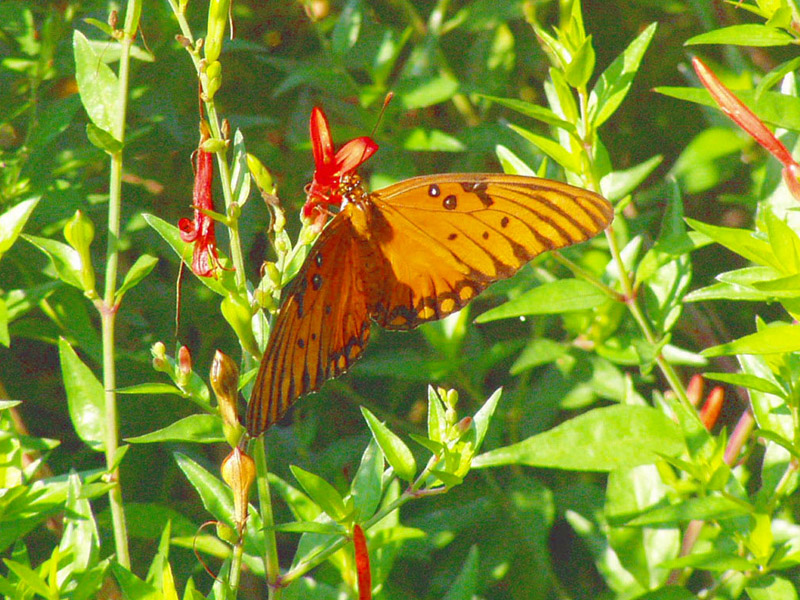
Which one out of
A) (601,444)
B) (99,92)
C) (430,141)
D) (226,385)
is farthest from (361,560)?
(430,141)

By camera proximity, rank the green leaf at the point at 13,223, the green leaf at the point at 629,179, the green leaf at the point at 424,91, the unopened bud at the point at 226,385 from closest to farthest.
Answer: the unopened bud at the point at 226,385, the green leaf at the point at 13,223, the green leaf at the point at 629,179, the green leaf at the point at 424,91

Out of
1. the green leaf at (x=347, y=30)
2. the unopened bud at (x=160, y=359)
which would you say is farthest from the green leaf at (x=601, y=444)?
the green leaf at (x=347, y=30)

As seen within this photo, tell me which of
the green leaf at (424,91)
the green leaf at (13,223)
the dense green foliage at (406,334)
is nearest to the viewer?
the dense green foliage at (406,334)

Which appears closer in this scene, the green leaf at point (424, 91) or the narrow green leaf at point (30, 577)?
the narrow green leaf at point (30, 577)

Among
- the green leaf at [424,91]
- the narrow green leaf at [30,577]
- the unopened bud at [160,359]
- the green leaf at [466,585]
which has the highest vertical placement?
the green leaf at [424,91]

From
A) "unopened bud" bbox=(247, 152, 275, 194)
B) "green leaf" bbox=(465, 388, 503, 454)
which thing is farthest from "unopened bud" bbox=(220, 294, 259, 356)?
"green leaf" bbox=(465, 388, 503, 454)

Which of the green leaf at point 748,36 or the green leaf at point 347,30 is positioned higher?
the green leaf at point 347,30

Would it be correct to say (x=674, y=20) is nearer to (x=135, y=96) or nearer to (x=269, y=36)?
(x=269, y=36)

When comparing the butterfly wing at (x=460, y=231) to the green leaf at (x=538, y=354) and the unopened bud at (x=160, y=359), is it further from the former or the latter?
the unopened bud at (x=160, y=359)

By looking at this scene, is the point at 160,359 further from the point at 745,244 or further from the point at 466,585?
the point at 745,244
